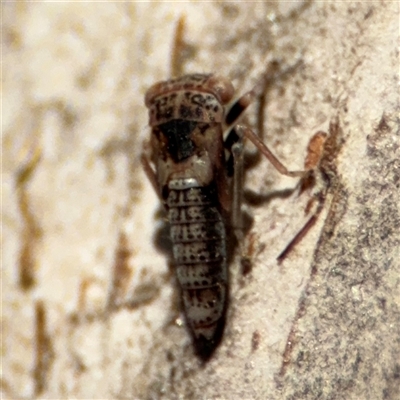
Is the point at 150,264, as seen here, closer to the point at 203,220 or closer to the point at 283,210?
the point at 203,220

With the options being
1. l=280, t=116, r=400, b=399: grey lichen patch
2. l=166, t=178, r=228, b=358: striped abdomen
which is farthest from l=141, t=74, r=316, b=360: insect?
l=280, t=116, r=400, b=399: grey lichen patch

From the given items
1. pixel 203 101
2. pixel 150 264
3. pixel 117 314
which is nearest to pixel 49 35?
pixel 203 101

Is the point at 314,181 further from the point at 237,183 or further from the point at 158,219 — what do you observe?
the point at 158,219

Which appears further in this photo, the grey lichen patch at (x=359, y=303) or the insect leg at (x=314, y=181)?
the insect leg at (x=314, y=181)

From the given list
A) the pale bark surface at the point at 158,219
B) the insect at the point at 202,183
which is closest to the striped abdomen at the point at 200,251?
the insect at the point at 202,183

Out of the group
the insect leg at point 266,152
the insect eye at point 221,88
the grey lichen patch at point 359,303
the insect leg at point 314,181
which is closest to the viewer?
the grey lichen patch at point 359,303

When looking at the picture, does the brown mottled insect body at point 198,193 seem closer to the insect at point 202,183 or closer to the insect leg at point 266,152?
the insect at point 202,183

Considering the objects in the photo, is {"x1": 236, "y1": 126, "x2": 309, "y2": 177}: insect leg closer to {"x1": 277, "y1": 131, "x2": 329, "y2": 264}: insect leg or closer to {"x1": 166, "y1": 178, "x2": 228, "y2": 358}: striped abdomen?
{"x1": 277, "y1": 131, "x2": 329, "y2": 264}: insect leg
